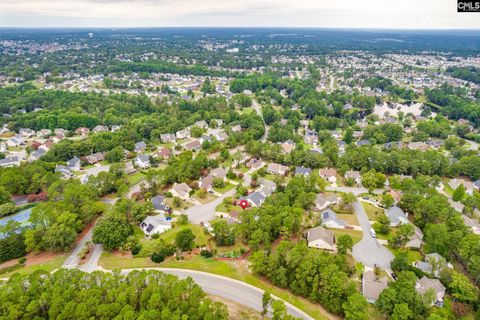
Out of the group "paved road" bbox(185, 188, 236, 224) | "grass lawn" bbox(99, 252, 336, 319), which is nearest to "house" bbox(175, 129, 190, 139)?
"paved road" bbox(185, 188, 236, 224)

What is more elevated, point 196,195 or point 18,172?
point 18,172

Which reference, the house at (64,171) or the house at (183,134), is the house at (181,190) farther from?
the house at (183,134)

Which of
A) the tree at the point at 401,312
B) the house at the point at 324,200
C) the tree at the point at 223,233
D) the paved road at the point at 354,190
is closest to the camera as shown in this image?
the tree at the point at 401,312

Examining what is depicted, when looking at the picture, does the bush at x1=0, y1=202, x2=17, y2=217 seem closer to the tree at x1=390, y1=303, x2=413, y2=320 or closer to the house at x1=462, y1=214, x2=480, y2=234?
the tree at x1=390, y1=303, x2=413, y2=320

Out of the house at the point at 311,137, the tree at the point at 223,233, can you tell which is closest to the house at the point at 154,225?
the tree at the point at 223,233

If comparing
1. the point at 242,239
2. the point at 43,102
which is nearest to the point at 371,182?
the point at 242,239

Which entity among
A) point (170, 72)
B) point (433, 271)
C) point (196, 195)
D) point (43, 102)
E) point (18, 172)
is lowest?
point (433, 271)

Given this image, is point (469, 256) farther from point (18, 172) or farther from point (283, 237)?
point (18, 172)

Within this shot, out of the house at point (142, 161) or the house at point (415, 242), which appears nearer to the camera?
the house at point (415, 242)
